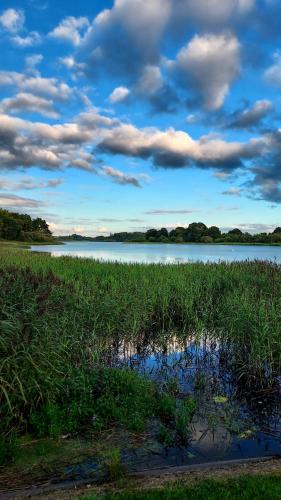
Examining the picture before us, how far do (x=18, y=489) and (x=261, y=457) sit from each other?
315cm

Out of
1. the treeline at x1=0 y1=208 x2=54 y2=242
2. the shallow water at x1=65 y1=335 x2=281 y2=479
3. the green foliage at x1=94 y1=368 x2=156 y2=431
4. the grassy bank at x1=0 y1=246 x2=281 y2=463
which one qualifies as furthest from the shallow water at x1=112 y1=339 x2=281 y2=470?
the treeline at x1=0 y1=208 x2=54 y2=242

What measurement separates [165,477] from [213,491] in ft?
2.14

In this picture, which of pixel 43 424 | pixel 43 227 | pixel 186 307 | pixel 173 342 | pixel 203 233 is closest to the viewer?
pixel 43 424

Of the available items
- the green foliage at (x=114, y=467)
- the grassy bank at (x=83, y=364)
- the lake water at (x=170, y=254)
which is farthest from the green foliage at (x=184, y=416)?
the lake water at (x=170, y=254)

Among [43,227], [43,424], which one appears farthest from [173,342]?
[43,227]

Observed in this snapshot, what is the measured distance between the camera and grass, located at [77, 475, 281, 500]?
14.1ft

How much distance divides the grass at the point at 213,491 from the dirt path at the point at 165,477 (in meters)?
0.15

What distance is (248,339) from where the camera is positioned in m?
10.0

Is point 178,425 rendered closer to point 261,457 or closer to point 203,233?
point 261,457

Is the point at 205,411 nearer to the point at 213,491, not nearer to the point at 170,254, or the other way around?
the point at 213,491

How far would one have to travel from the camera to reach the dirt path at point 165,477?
4.57 meters

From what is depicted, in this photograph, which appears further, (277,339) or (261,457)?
(277,339)

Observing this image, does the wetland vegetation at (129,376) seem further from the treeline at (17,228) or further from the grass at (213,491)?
the treeline at (17,228)

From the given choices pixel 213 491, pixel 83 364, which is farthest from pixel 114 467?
pixel 83 364
